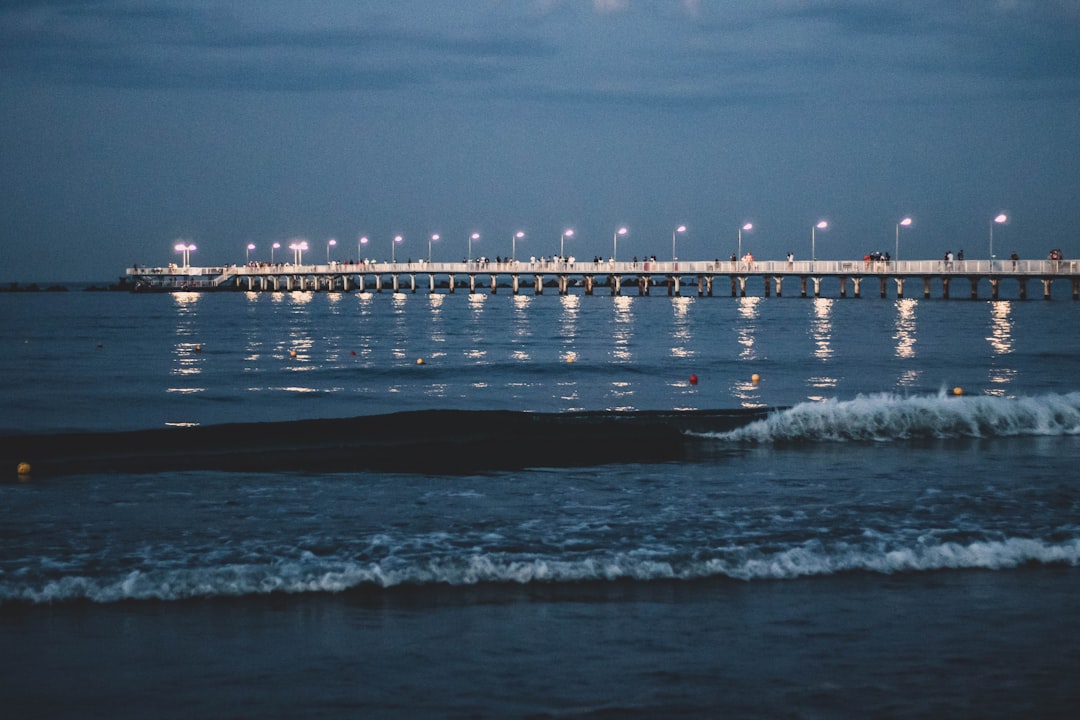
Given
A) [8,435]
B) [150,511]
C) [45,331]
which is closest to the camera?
[150,511]

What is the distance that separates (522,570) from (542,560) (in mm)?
252

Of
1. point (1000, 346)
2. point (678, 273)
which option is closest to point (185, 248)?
point (678, 273)

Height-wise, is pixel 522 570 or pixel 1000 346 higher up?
pixel 522 570

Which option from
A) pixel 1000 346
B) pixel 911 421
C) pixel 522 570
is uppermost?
pixel 522 570

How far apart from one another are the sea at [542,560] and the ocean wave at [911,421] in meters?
0.06

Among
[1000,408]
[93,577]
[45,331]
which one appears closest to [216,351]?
[45,331]

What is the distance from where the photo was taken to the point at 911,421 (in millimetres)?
17109

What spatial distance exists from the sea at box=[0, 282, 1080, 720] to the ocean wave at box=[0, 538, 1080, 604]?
0.03m

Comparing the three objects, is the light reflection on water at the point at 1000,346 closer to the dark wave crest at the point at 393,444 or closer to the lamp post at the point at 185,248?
the dark wave crest at the point at 393,444

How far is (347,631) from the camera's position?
7.01 m

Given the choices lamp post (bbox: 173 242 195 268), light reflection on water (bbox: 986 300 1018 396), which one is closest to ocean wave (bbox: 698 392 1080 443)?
light reflection on water (bbox: 986 300 1018 396)

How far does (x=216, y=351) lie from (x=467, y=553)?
30.3m

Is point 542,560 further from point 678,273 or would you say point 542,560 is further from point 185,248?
point 185,248

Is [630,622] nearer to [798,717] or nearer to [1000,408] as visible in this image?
[798,717]
